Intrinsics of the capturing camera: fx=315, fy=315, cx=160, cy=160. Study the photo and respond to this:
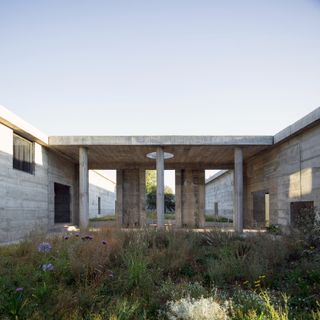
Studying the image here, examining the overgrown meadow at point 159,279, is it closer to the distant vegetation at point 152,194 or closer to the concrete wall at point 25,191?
the concrete wall at point 25,191

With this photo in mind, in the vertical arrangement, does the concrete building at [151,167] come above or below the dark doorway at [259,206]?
above

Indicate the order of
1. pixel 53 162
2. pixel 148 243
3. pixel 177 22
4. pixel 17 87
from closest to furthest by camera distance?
1. pixel 148 243
2. pixel 177 22
3. pixel 17 87
4. pixel 53 162

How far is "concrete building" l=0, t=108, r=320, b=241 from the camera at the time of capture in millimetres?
11016

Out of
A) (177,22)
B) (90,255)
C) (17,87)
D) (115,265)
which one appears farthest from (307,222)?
(17,87)

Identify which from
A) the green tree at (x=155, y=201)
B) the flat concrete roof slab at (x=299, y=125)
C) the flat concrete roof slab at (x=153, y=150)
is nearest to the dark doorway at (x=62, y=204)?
the flat concrete roof slab at (x=153, y=150)

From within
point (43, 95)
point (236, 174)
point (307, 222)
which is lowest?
point (307, 222)

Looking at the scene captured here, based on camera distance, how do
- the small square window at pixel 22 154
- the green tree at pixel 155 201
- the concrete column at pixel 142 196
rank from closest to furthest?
1. the small square window at pixel 22 154
2. the concrete column at pixel 142 196
3. the green tree at pixel 155 201

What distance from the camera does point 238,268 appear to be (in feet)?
17.5

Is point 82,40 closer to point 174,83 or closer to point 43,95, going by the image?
point 43,95

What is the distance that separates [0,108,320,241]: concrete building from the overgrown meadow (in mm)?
3187

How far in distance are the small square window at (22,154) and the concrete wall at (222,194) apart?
15436 mm

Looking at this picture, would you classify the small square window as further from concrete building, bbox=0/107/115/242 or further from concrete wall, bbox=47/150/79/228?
concrete wall, bbox=47/150/79/228

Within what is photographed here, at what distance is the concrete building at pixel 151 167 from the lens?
11.0m

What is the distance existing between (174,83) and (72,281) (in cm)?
725
